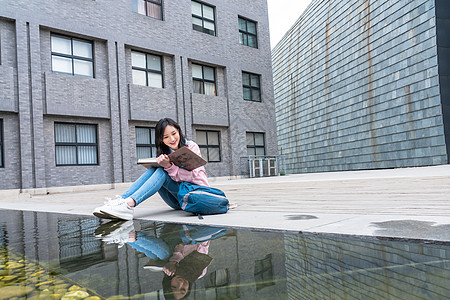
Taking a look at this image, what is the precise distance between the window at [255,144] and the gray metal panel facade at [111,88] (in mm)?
390

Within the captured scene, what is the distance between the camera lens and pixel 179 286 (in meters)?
1.22

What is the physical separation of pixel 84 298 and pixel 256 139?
688 inches

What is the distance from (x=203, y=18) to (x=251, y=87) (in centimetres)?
444

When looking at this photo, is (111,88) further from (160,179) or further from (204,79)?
(160,179)

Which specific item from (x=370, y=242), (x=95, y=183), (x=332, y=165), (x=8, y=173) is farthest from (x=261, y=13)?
(x=370, y=242)

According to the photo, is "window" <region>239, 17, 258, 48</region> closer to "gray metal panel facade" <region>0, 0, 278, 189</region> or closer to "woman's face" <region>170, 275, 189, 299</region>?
"gray metal panel facade" <region>0, 0, 278, 189</region>

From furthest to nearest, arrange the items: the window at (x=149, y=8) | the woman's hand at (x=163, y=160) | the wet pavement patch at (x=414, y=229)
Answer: the window at (x=149, y=8) < the woman's hand at (x=163, y=160) < the wet pavement patch at (x=414, y=229)

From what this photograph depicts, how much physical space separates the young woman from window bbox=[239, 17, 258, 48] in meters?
16.2

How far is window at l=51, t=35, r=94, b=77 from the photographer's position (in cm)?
1231

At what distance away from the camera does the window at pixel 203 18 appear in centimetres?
1656

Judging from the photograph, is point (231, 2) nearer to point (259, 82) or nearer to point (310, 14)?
point (259, 82)

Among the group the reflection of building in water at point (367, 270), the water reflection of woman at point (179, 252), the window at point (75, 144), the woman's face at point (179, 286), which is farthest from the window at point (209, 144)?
the woman's face at point (179, 286)

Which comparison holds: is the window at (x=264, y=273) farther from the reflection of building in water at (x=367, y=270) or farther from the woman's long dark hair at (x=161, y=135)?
the woman's long dark hair at (x=161, y=135)

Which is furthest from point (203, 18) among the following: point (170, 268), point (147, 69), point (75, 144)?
point (170, 268)
